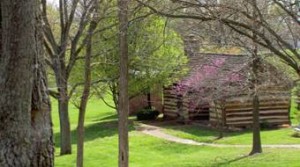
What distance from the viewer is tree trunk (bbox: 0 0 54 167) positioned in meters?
3.51

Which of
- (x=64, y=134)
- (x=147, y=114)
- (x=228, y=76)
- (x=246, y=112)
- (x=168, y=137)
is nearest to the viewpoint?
(x=228, y=76)

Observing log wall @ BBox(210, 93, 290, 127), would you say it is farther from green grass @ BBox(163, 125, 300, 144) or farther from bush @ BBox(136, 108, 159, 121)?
bush @ BBox(136, 108, 159, 121)

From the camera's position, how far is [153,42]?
22359mm

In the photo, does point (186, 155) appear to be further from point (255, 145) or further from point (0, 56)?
point (0, 56)

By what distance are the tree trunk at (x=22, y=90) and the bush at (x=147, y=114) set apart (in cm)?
3202

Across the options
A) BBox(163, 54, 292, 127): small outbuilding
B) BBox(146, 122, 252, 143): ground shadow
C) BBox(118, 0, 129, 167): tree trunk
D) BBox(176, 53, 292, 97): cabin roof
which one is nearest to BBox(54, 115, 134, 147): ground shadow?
BBox(146, 122, 252, 143): ground shadow

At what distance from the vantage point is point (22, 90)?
360 cm

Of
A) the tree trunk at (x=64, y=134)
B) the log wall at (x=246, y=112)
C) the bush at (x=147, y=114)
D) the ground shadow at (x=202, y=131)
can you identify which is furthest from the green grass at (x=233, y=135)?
the tree trunk at (x=64, y=134)

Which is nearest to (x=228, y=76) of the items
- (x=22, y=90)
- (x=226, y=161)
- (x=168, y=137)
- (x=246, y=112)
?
(x=226, y=161)

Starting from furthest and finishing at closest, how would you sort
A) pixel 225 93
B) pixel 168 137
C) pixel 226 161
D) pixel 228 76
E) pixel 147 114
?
1. pixel 147 114
2. pixel 168 137
3. pixel 225 93
4. pixel 226 161
5. pixel 228 76

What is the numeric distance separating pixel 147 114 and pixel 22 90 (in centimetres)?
3250

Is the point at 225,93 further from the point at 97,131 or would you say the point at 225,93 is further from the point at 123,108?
the point at 97,131

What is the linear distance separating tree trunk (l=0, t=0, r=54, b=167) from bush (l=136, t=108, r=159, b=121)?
32022 millimetres

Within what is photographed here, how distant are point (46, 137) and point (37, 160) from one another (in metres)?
0.17
